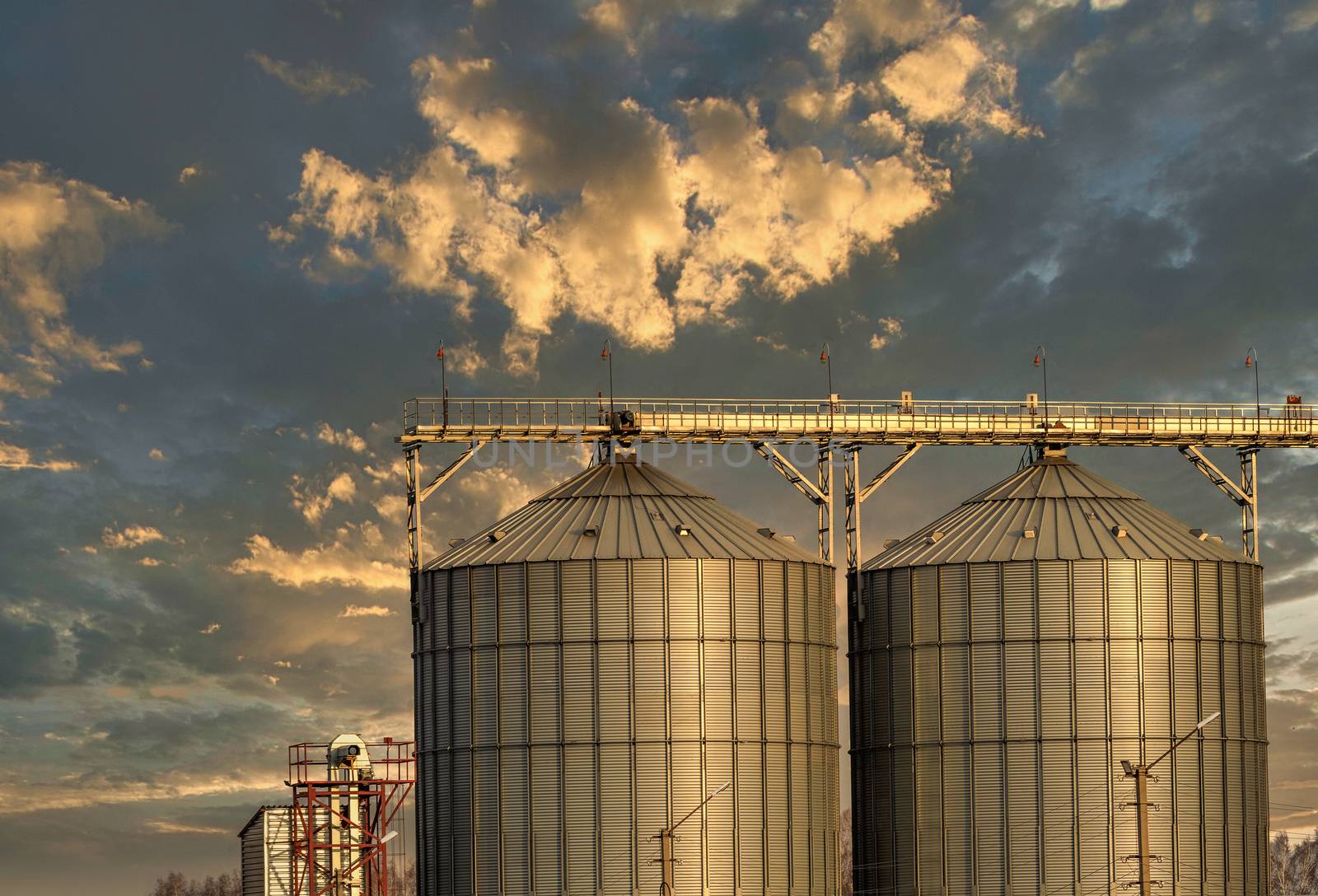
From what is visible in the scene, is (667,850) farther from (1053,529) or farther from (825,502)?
(1053,529)

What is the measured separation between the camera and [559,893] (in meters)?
88.6

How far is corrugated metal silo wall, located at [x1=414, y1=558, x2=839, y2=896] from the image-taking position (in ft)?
293

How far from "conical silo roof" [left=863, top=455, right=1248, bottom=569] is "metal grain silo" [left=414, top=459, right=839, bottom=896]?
9408 millimetres

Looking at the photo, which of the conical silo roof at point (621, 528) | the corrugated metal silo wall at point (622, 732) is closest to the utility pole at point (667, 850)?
the corrugated metal silo wall at point (622, 732)

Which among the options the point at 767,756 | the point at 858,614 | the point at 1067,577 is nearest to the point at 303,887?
the point at 767,756

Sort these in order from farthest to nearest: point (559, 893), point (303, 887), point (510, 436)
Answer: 1. point (510, 436)
2. point (303, 887)
3. point (559, 893)

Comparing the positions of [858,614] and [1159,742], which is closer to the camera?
[1159,742]

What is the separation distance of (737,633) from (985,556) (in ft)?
46.5

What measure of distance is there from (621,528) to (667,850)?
15.5 m

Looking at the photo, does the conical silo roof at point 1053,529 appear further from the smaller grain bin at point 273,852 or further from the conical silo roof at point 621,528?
the smaller grain bin at point 273,852

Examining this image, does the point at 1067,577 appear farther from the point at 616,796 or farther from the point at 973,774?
the point at 616,796

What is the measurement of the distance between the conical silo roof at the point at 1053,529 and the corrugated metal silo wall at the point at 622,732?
10.5 m

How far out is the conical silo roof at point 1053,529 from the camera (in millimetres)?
98438

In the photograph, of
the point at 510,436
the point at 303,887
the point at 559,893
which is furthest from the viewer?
the point at 510,436
